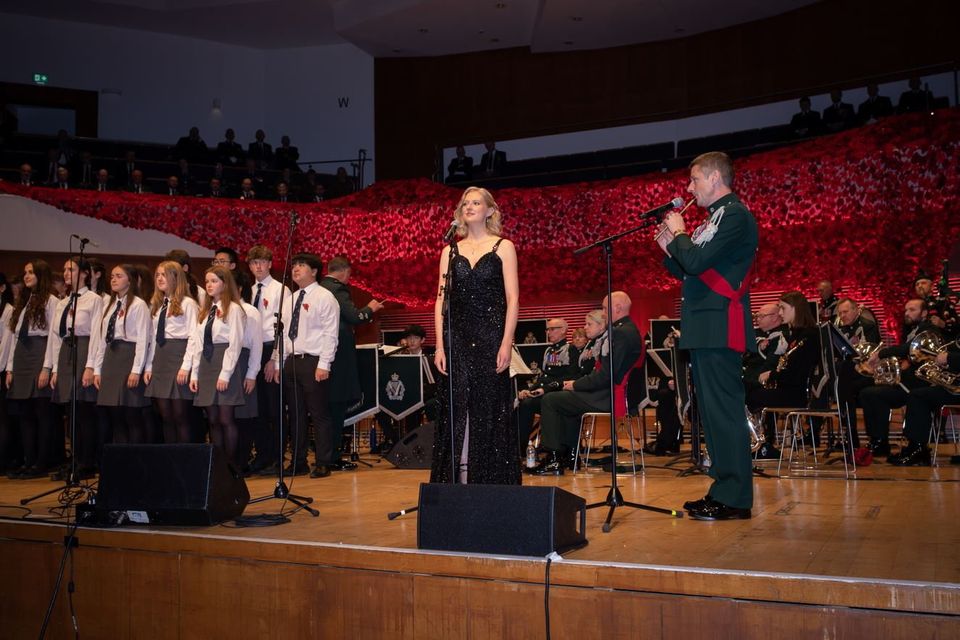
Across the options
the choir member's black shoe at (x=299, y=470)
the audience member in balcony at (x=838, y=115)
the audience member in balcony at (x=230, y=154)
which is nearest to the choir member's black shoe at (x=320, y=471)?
the choir member's black shoe at (x=299, y=470)

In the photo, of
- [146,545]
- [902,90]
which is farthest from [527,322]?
[146,545]

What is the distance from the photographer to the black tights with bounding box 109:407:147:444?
6559 millimetres

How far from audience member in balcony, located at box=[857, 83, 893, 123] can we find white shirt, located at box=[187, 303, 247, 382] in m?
8.60

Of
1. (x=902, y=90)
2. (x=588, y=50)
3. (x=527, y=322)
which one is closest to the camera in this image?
(x=902, y=90)

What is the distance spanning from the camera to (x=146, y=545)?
3873 mm

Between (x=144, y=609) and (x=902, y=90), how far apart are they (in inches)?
426

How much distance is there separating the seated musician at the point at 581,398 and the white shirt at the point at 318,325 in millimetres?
1661

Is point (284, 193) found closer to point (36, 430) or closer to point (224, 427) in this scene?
point (36, 430)

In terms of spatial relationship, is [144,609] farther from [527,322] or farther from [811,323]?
[527,322]

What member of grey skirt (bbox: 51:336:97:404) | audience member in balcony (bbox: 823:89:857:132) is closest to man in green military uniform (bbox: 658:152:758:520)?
grey skirt (bbox: 51:336:97:404)

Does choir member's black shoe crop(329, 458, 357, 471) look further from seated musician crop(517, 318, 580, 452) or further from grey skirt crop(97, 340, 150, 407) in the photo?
grey skirt crop(97, 340, 150, 407)

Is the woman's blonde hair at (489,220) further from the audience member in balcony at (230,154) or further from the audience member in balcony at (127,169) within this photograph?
the audience member in balcony at (230,154)

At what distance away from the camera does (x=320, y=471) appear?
6504 mm

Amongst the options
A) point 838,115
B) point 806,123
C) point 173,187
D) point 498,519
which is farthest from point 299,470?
point 173,187
